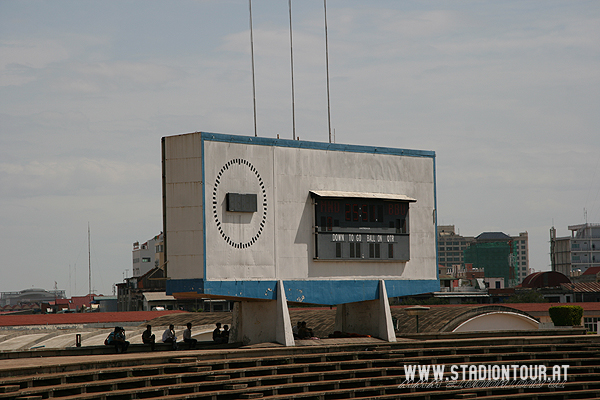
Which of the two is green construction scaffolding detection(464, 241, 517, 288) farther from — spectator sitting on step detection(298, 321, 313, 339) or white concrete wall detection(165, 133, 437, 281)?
spectator sitting on step detection(298, 321, 313, 339)

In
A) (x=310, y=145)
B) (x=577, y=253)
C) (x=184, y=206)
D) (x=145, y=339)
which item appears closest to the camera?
(x=184, y=206)

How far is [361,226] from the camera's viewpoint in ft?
103

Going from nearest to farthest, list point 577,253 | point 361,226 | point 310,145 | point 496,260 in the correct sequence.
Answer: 1. point 310,145
2. point 361,226
3. point 577,253
4. point 496,260

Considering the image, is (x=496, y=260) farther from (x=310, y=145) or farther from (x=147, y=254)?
(x=310, y=145)

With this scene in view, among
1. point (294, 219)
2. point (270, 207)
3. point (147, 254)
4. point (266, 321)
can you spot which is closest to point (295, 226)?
point (294, 219)

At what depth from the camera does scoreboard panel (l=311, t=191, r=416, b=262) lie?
30.5 metres

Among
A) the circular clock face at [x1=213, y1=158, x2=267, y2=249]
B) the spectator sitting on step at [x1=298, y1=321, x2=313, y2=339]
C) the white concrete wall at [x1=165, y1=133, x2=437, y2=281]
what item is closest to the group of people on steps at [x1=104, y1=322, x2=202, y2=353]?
the white concrete wall at [x1=165, y1=133, x2=437, y2=281]

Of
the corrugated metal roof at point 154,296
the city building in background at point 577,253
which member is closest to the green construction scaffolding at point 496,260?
the city building in background at point 577,253

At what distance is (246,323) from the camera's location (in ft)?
96.8

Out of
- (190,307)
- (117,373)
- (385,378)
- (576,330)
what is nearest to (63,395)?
(117,373)

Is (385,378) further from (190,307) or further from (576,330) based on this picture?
(190,307)

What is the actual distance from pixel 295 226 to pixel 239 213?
8.71 feet

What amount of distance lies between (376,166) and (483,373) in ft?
31.3

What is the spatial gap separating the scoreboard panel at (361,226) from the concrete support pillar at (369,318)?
5.50 feet
